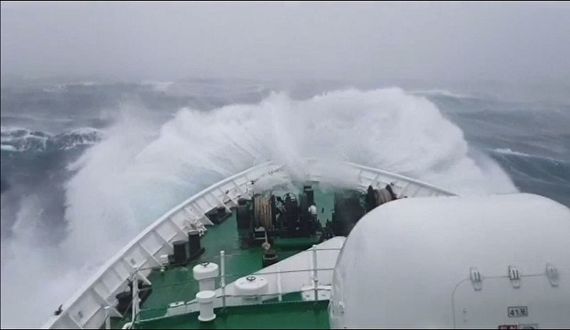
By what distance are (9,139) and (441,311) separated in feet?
6.27

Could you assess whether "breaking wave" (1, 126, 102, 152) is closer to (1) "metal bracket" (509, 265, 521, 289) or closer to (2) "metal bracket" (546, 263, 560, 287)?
(1) "metal bracket" (509, 265, 521, 289)

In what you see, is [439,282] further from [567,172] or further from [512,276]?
[567,172]

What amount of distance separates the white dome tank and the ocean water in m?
1.38

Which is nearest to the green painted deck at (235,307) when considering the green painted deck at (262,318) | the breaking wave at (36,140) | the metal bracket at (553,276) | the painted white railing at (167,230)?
the green painted deck at (262,318)

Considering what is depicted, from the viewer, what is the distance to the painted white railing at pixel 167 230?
9.46ft

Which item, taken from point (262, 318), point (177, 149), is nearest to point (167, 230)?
point (262, 318)

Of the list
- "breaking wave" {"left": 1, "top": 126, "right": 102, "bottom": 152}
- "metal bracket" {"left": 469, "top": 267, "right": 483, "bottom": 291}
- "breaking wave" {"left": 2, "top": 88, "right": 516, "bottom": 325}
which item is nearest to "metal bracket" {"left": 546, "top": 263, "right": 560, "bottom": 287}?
"metal bracket" {"left": 469, "top": 267, "right": 483, "bottom": 291}

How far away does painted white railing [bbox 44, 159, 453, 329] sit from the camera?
114 inches

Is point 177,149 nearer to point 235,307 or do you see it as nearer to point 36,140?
point 235,307

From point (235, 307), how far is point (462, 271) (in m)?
1.54

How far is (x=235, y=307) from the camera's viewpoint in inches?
120

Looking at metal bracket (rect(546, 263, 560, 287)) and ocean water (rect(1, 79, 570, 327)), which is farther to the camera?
ocean water (rect(1, 79, 570, 327))

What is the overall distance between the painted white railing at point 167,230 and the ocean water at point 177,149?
12cm

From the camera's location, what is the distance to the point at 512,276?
1975 millimetres
